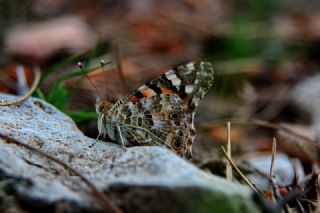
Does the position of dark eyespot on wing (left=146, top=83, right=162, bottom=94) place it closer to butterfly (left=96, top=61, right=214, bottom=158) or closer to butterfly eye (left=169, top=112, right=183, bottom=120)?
butterfly (left=96, top=61, right=214, bottom=158)

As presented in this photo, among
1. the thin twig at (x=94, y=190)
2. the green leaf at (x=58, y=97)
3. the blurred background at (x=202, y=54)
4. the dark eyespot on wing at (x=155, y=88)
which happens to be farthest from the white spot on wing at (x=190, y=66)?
→ the thin twig at (x=94, y=190)

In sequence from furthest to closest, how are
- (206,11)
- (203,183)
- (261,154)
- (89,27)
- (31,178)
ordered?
(206,11) < (89,27) < (261,154) < (31,178) < (203,183)

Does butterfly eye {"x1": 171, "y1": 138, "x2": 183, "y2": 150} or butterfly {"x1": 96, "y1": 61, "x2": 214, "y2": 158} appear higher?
butterfly {"x1": 96, "y1": 61, "x2": 214, "y2": 158}

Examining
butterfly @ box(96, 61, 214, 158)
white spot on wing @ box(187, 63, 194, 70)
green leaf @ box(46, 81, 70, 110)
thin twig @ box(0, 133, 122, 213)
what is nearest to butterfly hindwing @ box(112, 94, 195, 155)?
butterfly @ box(96, 61, 214, 158)

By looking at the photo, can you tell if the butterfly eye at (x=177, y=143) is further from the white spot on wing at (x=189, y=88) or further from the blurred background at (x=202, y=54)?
the blurred background at (x=202, y=54)

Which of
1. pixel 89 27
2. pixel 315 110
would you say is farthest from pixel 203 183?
pixel 89 27

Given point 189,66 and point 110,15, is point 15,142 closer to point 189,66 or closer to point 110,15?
point 189,66
